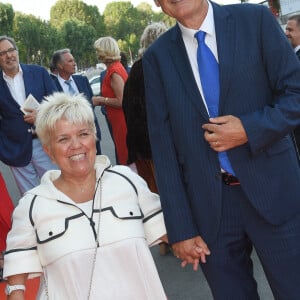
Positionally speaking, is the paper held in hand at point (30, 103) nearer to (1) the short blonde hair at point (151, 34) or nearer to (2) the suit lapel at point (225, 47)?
(1) the short blonde hair at point (151, 34)

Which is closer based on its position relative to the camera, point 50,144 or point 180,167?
point 180,167

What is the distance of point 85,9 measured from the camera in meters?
97.2

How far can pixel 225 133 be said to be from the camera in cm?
183

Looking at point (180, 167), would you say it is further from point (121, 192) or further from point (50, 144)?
point (50, 144)

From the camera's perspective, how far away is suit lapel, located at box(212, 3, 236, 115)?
186 centimetres

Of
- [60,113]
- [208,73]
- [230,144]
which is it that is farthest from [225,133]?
[60,113]

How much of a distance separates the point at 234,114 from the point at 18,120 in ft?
10.3

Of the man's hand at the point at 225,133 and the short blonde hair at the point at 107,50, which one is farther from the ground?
the short blonde hair at the point at 107,50

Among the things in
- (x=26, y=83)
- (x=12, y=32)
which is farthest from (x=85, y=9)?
(x=26, y=83)

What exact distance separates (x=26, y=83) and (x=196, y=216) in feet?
9.89

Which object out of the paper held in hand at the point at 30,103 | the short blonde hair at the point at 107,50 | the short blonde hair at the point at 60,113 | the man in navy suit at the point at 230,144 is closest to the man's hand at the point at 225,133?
the man in navy suit at the point at 230,144

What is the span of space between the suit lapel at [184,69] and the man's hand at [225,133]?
0.10 m

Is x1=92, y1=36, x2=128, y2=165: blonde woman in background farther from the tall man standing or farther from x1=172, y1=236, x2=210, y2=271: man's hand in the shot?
x1=172, y1=236, x2=210, y2=271: man's hand

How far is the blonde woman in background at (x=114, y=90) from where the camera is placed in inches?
193
